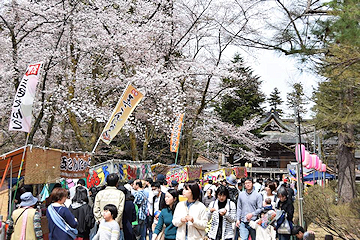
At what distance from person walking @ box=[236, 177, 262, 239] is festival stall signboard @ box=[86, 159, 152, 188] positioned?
418 centimetres

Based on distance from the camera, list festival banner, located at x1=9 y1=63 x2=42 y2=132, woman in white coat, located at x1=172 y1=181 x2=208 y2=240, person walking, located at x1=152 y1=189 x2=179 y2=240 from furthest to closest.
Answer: festival banner, located at x1=9 y1=63 x2=42 y2=132, person walking, located at x1=152 y1=189 x2=179 y2=240, woman in white coat, located at x1=172 y1=181 x2=208 y2=240

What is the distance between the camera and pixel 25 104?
6531 mm

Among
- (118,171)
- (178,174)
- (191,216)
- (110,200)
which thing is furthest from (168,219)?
(178,174)

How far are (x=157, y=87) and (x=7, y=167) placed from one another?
8848 millimetres

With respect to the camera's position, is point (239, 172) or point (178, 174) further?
point (239, 172)

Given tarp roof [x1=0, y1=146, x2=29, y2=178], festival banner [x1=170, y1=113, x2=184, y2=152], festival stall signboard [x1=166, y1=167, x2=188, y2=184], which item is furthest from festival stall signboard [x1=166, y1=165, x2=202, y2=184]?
tarp roof [x1=0, y1=146, x2=29, y2=178]

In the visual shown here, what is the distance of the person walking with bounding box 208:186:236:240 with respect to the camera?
6016 mm

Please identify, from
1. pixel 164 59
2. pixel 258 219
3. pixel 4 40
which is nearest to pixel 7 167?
pixel 258 219

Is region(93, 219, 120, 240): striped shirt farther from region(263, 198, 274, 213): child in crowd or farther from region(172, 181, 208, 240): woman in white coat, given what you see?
region(263, 198, 274, 213): child in crowd

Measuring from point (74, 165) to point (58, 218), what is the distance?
279 centimetres

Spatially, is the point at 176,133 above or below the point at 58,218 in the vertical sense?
above

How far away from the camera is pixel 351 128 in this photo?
1307cm

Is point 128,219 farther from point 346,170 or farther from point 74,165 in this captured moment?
point 346,170

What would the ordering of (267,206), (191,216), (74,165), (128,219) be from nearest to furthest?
1. (191,216)
2. (128,219)
3. (267,206)
4. (74,165)
